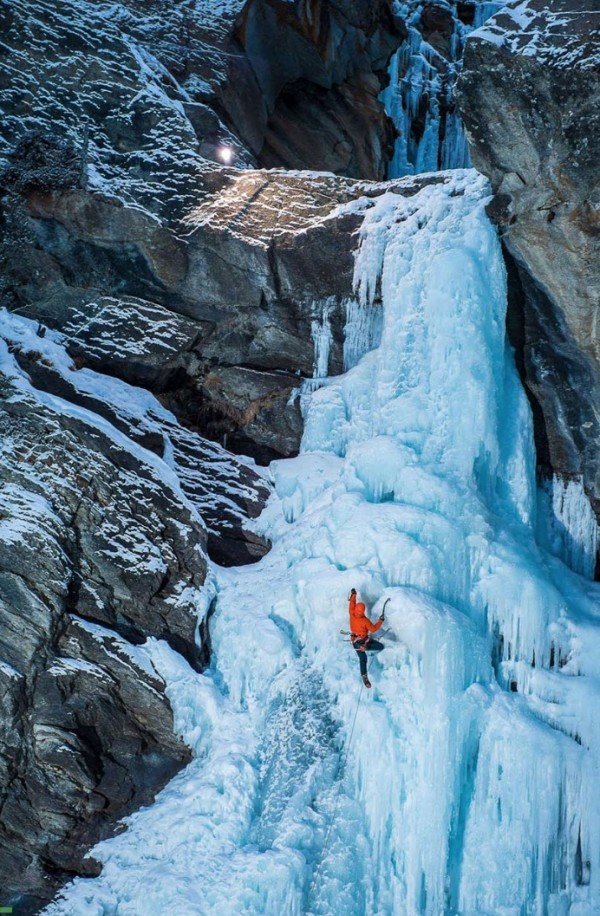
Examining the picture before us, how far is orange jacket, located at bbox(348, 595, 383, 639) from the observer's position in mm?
10102

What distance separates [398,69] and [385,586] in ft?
56.6

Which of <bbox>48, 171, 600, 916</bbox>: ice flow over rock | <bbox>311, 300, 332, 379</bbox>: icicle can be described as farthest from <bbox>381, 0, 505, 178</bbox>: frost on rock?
<bbox>48, 171, 600, 916</bbox>: ice flow over rock

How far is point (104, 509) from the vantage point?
462 inches

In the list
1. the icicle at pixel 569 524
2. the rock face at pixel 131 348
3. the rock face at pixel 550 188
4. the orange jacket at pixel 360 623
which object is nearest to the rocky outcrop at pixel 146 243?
the rock face at pixel 131 348

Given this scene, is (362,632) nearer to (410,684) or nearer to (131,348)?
(410,684)

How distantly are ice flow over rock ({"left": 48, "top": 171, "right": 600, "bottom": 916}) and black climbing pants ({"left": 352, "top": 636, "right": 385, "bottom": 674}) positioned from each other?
22 cm

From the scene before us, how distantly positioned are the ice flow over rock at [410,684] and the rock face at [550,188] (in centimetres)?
57

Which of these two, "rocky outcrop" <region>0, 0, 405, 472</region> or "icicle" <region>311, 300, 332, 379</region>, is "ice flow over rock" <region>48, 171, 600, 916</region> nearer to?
"icicle" <region>311, 300, 332, 379</region>

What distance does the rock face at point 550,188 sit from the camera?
11383 mm

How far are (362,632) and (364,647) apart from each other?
7.8 inches

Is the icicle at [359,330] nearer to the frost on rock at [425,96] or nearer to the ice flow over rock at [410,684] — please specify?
the ice flow over rock at [410,684]

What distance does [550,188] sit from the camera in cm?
1203

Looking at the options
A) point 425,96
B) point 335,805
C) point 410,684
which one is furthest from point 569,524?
point 425,96

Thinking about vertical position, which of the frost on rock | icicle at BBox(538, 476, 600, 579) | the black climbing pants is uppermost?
the frost on rock
